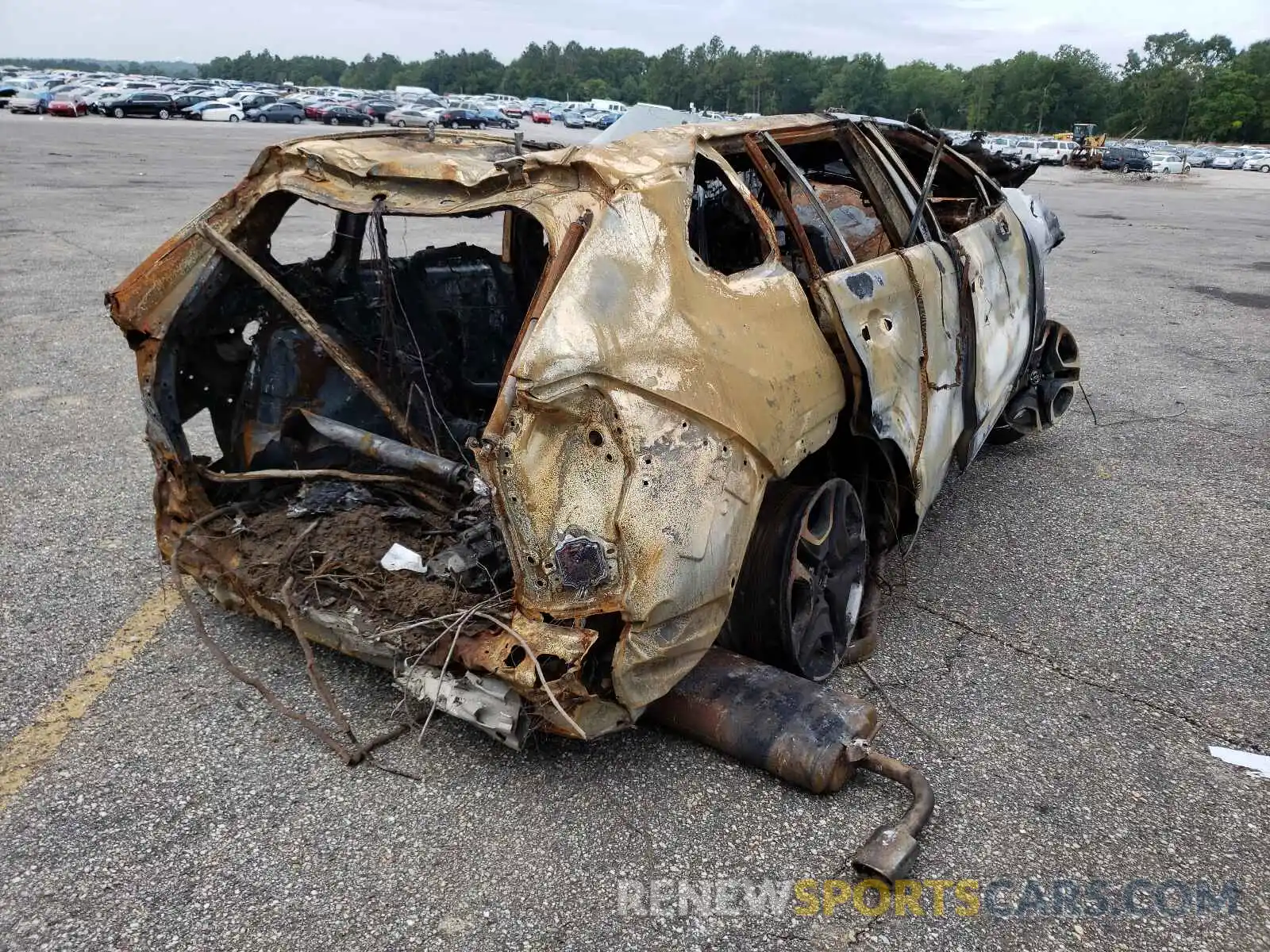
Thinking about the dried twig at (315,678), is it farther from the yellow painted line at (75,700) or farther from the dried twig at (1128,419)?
the dried twig at (1128,419)

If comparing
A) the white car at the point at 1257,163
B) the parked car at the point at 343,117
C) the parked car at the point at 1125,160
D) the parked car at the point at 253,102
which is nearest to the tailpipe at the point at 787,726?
the parked car at the point at 1125,160

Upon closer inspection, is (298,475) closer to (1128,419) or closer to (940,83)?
(1128,419)

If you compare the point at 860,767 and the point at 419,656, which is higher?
the point at 419,656

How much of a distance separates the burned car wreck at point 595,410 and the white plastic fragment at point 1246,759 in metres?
1.11

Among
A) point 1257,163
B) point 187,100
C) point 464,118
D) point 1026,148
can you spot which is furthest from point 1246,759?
point 187,100

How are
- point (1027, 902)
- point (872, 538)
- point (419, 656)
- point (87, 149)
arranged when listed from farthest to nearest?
point (87, 149), point (872, 538), point (419, 656), point (1027, 902)

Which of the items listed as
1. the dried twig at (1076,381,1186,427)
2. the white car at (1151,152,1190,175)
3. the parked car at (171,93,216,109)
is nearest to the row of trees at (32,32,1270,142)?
the white car at (1151,152,1190,175)

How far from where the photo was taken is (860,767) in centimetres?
291

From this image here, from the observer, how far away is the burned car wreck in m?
2.54

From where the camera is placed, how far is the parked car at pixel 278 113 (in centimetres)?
5159

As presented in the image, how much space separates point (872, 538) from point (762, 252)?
1344 millimetres

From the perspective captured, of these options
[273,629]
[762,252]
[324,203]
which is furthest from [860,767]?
[324,203]

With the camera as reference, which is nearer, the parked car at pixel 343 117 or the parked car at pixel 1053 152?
the parked car at pixel 1053 152

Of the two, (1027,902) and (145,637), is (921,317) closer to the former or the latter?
(1027,902)
